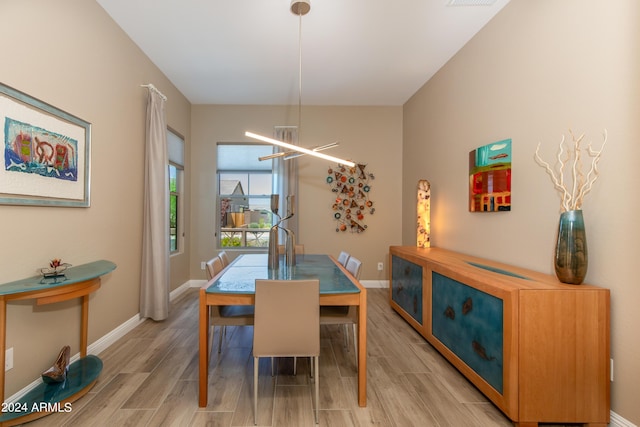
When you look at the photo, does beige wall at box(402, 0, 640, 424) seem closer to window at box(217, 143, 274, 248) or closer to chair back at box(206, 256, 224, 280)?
chair back at box(206, 256, 224, 280)

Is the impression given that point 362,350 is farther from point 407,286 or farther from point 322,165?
point 322,165

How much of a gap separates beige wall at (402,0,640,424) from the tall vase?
0.41 ft

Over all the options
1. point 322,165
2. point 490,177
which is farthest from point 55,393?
point 322,165

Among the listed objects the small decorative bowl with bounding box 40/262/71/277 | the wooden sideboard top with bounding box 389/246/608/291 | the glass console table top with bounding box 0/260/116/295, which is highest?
the small decorative bowl with bounding box 40/262/71/277

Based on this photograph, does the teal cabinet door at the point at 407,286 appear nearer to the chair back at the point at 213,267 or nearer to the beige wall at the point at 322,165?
the beige wall at the point at 322,165

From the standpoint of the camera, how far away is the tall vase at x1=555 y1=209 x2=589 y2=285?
1.59m

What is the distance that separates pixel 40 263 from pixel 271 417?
1780 millimetres

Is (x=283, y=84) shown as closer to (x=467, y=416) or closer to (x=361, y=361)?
(x=361, y=361)

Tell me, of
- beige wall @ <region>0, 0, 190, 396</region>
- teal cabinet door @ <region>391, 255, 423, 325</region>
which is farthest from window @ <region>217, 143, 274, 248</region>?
teal cabinet door @ <region>391, 255, 423, 325</region>

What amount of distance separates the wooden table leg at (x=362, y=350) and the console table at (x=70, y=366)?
1.76 metres

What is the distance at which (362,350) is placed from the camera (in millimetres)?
1822

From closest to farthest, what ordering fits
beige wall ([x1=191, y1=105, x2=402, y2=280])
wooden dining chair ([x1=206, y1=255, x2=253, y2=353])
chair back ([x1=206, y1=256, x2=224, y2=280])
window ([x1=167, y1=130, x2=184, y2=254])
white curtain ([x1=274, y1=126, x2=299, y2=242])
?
wooden dining chair ([x1=206, y1=255, x2=253, y2=353]) < chair back ([x1=206, y1=256, x2=224, y2=280]) < window ([x1=167, y1=130, x2=184, y2=254]) < white curtain ([x1=274, y1=126, x2=299, y2=242]) < beige wall ([x1=191, y1=105, x2=402, y2=280])

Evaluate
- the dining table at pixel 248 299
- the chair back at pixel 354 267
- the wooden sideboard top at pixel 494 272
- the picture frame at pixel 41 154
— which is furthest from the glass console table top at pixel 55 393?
the wooden sideboard top at pixel 494 272

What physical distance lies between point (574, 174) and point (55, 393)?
135 inches
